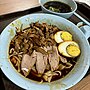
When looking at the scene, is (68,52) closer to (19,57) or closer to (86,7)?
(19,57)

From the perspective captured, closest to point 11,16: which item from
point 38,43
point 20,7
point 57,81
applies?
point 20,7

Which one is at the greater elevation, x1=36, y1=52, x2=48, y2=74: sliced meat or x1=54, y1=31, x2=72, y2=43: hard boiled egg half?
x1=54, y1=31, x2=72, y2=43: hard boiled egg half

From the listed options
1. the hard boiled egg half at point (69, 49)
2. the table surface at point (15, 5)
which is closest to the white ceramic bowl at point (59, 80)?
the hard boiled egg half at point (69, 49)

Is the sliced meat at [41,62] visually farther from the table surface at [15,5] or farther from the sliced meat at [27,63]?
the table surface at [15,5]

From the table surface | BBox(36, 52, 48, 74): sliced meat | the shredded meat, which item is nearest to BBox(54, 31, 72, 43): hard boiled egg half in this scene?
the shredded meat

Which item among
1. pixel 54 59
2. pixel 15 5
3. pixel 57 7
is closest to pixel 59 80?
pixel 54 59

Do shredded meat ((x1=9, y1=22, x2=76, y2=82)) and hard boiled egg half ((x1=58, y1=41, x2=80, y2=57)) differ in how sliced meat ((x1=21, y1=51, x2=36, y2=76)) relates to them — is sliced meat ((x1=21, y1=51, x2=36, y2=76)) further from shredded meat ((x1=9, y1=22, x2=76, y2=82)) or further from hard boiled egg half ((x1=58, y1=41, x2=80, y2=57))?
Answer: hard boiled egg half ((x1=58, y1=41, x2=80, y2=57))
